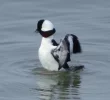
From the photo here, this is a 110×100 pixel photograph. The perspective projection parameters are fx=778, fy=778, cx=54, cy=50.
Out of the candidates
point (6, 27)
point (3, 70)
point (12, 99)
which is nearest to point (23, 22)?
point (6, 27)

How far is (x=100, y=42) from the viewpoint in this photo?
1545 cm

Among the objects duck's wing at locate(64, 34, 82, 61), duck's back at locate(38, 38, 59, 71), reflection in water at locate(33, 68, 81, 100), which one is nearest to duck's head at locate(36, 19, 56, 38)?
duck's back at locate(38, 38, 59, 71)

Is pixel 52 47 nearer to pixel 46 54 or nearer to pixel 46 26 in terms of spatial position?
pixel 46 54

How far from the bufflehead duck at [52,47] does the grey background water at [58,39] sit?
31 centimetres

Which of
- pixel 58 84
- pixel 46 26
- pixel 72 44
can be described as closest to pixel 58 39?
pixel 72 44

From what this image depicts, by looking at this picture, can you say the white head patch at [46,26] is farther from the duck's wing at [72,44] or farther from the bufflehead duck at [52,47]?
the duck's wing at [72,44]

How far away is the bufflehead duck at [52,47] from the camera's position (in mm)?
13297

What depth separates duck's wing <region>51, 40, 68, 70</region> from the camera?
43.5 ft

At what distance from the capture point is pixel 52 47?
13.4m

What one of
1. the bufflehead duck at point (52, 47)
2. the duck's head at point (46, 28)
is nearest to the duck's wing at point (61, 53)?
the bufflehead duck at point (52, 47)

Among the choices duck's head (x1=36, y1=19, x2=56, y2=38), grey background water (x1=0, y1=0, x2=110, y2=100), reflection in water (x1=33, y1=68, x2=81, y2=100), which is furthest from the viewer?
duck's head (x1=36, y1=19, x2=56, y2=38)

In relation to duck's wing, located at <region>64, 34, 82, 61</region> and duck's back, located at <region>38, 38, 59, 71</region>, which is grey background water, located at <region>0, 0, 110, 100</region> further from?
duck's wing, located at <region>64, 34, 82, 61</region>

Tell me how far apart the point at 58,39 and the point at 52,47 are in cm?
233

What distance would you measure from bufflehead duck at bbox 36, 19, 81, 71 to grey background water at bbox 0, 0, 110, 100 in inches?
12.2
